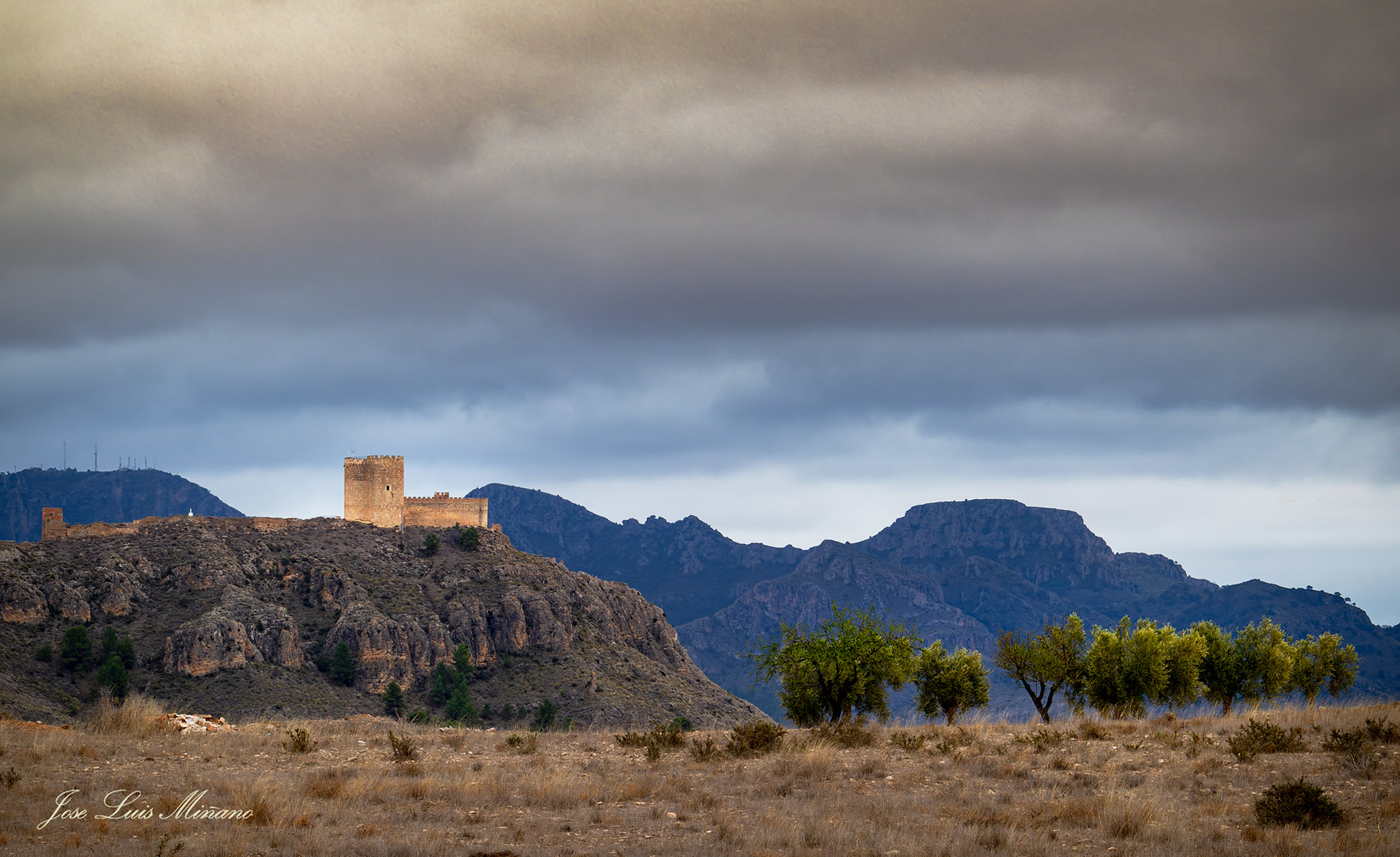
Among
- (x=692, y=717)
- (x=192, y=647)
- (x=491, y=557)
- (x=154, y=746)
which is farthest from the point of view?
(x=491, y=557)

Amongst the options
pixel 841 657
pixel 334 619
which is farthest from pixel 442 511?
pixel 841 657

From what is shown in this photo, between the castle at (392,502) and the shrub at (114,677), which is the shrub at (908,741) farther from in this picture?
the castle at (392,502)

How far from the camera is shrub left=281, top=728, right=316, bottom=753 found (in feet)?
99.7

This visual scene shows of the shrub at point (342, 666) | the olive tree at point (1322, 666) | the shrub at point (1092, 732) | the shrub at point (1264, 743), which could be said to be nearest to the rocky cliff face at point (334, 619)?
the shrub at point (342, 666)

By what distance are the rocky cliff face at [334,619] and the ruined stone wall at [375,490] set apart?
2729 millimetres

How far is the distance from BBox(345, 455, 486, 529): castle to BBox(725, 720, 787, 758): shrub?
426ft

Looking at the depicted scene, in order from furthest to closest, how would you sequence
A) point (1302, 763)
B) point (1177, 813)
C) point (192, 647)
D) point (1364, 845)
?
1. point (192, 647)
2. point (1302, 763)
3. point (1177, 813)
4. point (1364, 845)

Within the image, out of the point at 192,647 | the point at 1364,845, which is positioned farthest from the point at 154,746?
the point at 192,647

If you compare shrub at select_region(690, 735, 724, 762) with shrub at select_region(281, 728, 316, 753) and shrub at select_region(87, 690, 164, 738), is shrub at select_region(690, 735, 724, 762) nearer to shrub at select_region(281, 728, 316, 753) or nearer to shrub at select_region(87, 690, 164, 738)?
shrub at select_region(281, 728, 316, 753)

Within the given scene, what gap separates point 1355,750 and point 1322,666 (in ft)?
→ 139

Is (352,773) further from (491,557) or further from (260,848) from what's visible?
(491,557)

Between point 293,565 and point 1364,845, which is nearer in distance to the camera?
point 1364,845

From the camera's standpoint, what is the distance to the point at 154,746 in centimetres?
3016

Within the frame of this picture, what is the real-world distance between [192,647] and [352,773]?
342ft
